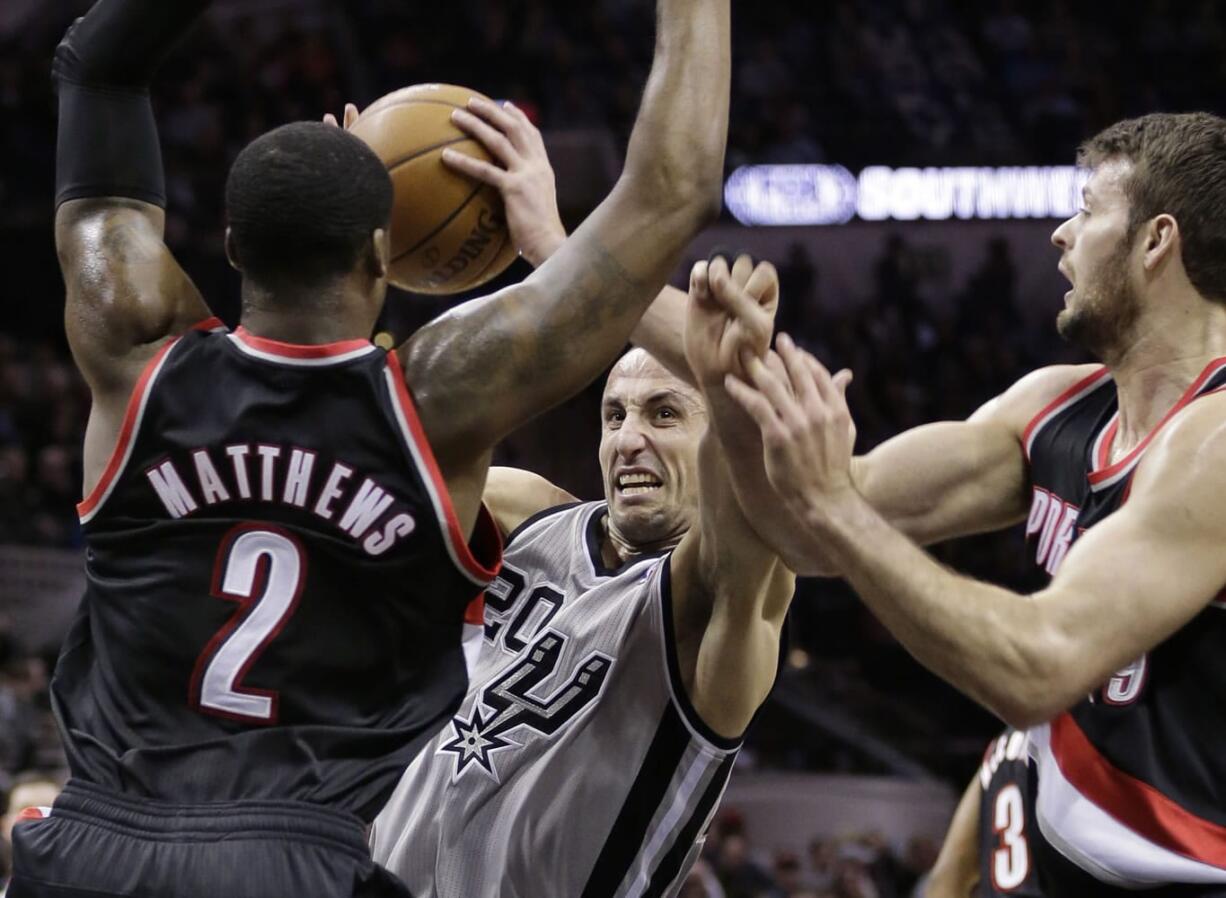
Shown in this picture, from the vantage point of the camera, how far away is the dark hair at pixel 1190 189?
3.34m

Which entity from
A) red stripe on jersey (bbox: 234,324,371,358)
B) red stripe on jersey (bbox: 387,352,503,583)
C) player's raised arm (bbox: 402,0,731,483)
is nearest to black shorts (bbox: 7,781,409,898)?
red stripe on jersey (bbox: 387,352,503,583)

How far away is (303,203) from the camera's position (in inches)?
104

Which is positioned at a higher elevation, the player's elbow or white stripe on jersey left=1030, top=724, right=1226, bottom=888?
the player's elbow

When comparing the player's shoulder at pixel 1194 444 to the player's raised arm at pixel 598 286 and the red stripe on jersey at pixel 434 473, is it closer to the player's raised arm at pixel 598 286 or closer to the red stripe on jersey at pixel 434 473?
the player's raised arm at pixel 598 286

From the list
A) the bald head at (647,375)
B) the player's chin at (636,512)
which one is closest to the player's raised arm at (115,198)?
the player's chin at (636,512)

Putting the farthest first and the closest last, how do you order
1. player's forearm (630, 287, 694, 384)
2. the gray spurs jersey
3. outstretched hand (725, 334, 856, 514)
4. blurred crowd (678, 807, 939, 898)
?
blurred crowd (678, 807, 939, 898) < the gray spurs jersey < player's forearm (630, 287, 694, 384) < outstretched hand (725, 334, 856, 514)

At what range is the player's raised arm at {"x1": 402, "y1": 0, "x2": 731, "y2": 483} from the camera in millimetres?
2730

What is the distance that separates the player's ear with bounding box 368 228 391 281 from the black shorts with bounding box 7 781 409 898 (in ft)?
2.87

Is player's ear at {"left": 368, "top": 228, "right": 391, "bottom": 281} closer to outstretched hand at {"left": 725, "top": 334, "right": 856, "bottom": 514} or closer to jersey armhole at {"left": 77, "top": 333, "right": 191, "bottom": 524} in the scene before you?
jersey armhole at {"left": 77, "top": 333, "right": 191, "bottom": 524}

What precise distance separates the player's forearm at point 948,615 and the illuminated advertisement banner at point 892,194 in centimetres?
1354

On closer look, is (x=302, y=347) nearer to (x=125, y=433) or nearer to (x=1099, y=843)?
(x=125, y=433)

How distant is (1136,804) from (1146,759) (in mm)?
86

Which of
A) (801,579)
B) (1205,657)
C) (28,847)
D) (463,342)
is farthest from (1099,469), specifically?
(801,579)

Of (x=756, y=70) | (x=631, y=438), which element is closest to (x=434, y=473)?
(x=631, y=438)
